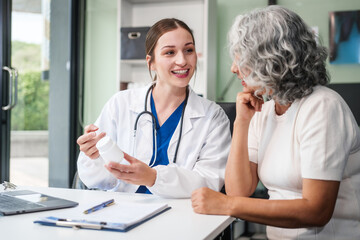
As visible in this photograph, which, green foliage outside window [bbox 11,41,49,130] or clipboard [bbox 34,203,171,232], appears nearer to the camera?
clipboard [bbox 34,203,171,232]

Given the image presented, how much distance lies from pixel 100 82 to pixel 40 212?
2.86 metres

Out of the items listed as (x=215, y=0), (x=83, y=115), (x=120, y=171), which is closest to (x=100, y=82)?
(x=83, y=115)

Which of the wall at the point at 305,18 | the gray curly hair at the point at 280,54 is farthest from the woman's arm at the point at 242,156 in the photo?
the wall at the point at 305,18

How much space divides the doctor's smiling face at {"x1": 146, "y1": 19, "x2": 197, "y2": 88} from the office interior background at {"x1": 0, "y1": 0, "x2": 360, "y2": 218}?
1498 mm

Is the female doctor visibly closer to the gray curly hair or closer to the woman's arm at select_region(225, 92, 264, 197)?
the woman's arm at select_region(225, 92, 264, 197)

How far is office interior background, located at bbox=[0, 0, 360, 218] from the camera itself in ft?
10.6

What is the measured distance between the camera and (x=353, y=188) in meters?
1.18

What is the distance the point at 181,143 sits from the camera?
62.9 inches

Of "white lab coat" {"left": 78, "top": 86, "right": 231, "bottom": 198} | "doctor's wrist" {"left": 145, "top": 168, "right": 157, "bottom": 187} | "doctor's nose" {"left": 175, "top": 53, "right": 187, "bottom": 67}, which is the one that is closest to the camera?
"doctor's wrist" {"left": 145, "top": 168, "right": 157, "bottom": 187}

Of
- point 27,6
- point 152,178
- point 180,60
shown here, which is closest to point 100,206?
point 152,178

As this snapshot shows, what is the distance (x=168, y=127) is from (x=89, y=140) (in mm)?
392

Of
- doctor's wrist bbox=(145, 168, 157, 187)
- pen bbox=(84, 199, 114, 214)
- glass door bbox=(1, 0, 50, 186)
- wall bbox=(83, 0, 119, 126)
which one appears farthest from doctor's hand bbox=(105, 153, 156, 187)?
wall bbox=(83, 0, 119, 126)

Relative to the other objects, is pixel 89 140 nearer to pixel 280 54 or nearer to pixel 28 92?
pixel 280 54

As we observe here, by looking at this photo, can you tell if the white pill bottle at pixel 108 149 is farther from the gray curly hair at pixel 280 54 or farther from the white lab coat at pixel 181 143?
the gray curly hair at pixel 280 54
